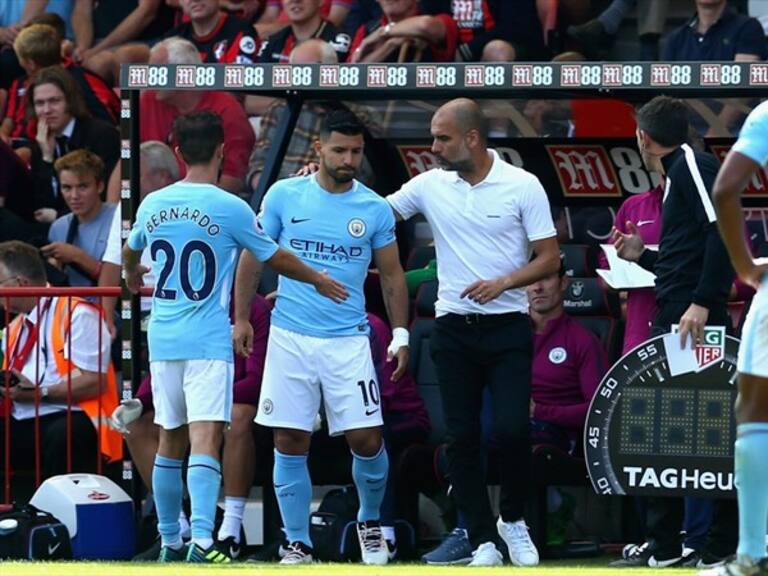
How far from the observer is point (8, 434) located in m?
A: 10.8

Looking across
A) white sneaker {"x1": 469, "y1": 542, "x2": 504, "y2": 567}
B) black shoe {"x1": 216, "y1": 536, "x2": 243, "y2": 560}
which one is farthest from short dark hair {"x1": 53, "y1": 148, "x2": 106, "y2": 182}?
white sneaker {"x1": 469, "y1": 542, "x2": 504, "y2": 567}

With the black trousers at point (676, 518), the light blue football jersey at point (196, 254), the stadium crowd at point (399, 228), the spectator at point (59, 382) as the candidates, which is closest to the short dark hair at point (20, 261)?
the stadium crowd at point (399, 228)

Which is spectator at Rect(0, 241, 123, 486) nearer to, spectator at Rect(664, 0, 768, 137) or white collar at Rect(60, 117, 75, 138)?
white collar at Rect(60, 117, 75, 138)

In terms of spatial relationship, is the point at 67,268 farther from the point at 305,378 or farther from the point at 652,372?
the point at 652,372

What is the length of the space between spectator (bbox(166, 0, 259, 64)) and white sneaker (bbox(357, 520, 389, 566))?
4.85m

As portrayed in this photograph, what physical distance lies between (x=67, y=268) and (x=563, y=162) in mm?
3270

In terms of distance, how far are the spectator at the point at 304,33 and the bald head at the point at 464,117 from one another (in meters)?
3.69

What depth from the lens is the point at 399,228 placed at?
11.6 m

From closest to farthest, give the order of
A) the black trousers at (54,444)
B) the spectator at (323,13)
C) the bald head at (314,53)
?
the black trousers at (54,444)
the bald head at (314,53)
the spectator at (323,13)

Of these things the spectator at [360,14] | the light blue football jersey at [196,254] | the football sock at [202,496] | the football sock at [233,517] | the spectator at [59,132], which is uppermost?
the spectator at [360,14]

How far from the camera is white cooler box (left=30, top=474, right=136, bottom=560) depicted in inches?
392

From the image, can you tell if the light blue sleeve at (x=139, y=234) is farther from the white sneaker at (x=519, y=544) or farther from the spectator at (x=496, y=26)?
the spectator at (x=496, y=26)

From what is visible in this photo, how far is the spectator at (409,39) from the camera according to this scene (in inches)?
492

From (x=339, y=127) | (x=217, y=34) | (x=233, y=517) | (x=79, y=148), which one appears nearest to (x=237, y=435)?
(x=233, y=517)
